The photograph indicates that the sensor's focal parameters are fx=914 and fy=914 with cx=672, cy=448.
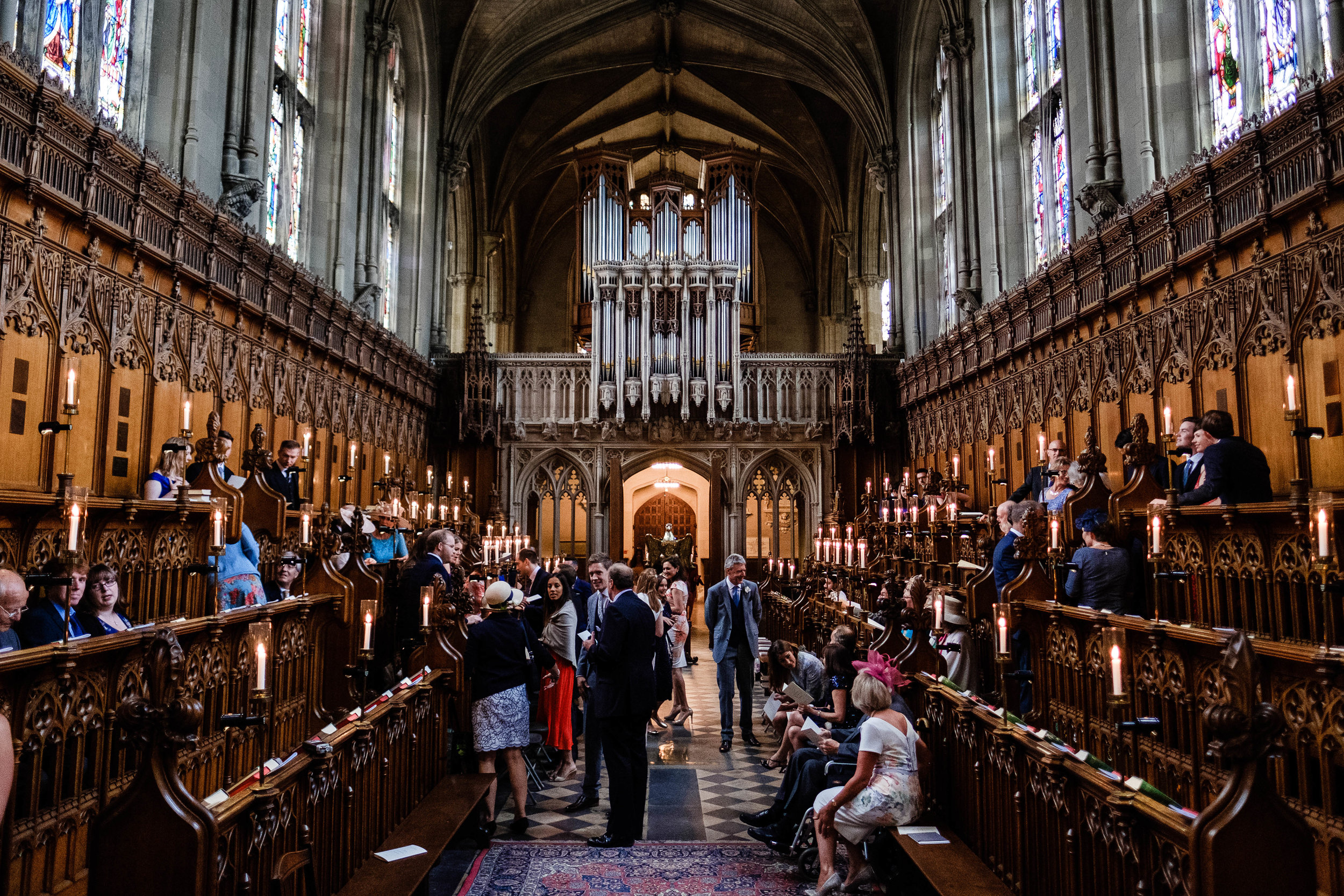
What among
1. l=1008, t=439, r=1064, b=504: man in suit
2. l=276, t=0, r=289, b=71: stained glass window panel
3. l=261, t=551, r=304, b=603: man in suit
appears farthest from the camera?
l=276, t=0, r=289, b=71: stained glass window panel

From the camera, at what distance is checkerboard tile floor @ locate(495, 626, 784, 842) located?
5906mm

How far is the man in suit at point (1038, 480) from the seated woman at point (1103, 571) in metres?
1.66

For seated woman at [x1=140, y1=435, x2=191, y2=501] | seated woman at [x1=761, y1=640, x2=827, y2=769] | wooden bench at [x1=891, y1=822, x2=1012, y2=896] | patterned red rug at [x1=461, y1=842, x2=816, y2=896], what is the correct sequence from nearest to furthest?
wooden bench at [x1=891, y1=822, x2=1012, y2=896] → patterned red rug at [x1=461, y1=842, x2=816, y2=896] → seated woman at [x1=140, y1=435, x2=191, y2=501] → seated woman at [x1=761, y1=640, x2=827, y2=769]

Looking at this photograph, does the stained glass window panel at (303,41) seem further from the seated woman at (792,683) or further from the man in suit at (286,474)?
the seated woman at (792,683)

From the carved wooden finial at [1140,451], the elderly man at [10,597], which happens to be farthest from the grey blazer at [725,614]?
the elderly man at [10,597]

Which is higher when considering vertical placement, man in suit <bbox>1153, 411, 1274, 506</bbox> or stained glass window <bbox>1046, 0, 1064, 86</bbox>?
stained glass window <bbox>1046, 0, 1064, 86</bbox>

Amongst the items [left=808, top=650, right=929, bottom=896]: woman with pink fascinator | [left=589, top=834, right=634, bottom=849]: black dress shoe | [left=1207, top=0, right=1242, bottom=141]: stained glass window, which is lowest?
[left=589, top=834, right=634, bottom=849]: black dress shoe

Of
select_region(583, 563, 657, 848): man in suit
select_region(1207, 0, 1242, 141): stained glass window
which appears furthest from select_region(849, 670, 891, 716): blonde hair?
select_region(1207, 0, 1242, 141): stained glass window

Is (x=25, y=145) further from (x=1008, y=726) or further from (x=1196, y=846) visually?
(x=1196, y=846)

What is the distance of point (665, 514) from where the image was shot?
95.5 feet

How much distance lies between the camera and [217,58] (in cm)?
1012

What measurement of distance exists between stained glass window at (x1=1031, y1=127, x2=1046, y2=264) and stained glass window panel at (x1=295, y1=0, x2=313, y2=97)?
10934mm

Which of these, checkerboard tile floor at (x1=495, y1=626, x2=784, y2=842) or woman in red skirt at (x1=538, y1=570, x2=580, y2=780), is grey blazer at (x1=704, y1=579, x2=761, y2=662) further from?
woman in red skirt at (x1=538, y1=570, x2=580, y2=780)

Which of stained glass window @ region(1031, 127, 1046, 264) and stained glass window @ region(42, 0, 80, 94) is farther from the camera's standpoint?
stained glass window @ region(1031, 127, 1046, 264)
